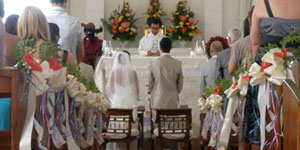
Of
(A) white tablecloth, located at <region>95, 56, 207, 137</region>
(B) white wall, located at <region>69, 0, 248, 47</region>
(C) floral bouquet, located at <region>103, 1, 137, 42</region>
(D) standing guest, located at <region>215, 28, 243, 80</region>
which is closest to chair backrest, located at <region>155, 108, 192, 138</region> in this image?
(D) standing guest, located at <region>215, 28, 243, 80</region>

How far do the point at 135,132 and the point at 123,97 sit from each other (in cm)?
68

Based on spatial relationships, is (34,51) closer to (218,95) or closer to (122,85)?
(218,95)

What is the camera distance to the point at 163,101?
27.4ft

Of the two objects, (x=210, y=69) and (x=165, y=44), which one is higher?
(x=165, y=44)

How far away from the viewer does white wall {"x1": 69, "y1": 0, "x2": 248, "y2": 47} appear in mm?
13453

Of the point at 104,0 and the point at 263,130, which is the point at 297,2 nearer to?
the point at 263,130

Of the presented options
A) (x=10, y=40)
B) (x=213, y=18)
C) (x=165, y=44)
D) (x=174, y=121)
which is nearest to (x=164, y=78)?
(x=165, y=44)

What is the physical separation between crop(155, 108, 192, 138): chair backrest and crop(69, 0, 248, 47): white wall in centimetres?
571

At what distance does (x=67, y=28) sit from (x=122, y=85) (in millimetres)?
2550

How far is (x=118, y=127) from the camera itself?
309 inches

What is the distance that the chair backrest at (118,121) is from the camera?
299 inches

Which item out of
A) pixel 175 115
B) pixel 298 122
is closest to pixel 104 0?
pixel 175 115

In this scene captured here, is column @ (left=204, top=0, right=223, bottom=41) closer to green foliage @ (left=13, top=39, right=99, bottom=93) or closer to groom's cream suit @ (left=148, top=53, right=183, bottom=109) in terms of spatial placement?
groom's cream suit @ (left=148, top=53, right=183, bottom=109)

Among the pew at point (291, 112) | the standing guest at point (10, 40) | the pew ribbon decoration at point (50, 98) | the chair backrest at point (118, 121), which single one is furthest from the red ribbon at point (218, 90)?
the pew at point (291, 112)
